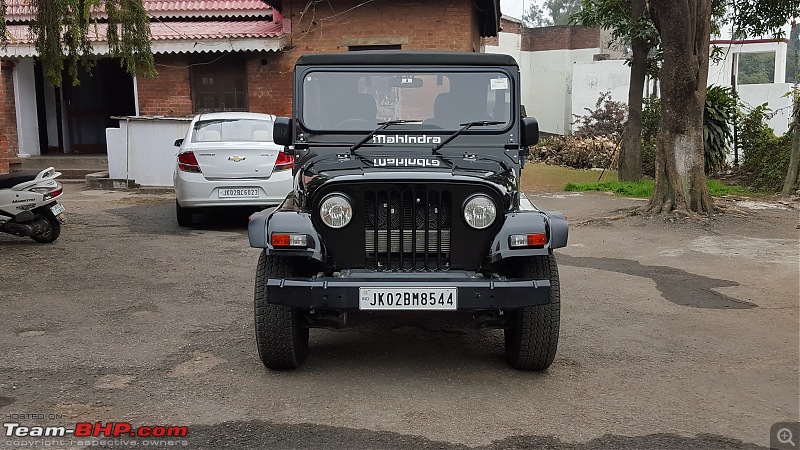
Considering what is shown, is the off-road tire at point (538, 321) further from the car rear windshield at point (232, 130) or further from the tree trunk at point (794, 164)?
the tree trunk at point (794, 164)

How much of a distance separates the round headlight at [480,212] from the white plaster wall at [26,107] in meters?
17.9

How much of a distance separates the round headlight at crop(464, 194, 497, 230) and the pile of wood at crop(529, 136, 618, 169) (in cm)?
1731

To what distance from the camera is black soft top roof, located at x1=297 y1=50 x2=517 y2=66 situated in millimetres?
5770

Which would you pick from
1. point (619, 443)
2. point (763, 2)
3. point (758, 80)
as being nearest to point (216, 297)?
point (619, 443)

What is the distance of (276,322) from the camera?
15.4ft

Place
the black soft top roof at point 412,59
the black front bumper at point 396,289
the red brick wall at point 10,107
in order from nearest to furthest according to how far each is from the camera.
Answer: the black front bumper at point 396,289
the black soft top roof at point 412,59
the red brick wall at point 10,107

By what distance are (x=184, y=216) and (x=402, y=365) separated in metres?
6.67

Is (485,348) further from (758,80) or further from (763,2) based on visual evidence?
(758,80)

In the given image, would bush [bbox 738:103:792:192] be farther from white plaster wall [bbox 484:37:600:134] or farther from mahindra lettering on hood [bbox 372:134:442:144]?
white plaster wall [bbox 484:37:600:134]

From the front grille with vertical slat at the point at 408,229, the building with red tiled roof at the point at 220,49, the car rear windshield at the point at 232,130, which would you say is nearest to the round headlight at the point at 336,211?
the front grille with vertical slat at the point at 408,229

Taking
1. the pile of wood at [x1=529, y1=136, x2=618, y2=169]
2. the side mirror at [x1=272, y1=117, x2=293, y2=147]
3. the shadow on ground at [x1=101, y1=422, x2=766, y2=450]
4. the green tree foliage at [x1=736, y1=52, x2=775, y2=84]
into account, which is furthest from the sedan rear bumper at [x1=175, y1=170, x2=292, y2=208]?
the green tree foliage at [x1=736, y1=52, x2=775, y2=84]

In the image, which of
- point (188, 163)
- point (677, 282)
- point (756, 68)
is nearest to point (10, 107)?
point (188, 163)

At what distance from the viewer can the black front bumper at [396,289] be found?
4375mm

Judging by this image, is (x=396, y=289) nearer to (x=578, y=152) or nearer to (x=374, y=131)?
(x=374, y=131)
